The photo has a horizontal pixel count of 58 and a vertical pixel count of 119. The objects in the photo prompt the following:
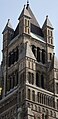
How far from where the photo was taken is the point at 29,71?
60656mm

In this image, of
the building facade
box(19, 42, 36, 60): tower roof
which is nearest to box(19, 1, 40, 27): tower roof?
the building facade

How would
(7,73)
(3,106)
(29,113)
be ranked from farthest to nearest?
(7,73) → (3,106) → (29,113)

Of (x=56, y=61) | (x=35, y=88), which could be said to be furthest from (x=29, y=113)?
(x=56, y=61)

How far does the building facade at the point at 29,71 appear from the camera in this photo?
194 ft

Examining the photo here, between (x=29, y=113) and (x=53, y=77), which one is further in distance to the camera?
(x=53, y=77)

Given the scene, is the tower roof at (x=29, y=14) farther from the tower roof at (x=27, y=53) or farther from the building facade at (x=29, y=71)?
the tower roof at (x=27, y=53)

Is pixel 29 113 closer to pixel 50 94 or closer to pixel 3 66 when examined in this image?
pixel 50 94

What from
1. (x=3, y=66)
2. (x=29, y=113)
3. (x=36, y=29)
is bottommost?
(x=29, y=113)

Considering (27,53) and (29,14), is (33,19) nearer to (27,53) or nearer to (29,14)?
(29,14)

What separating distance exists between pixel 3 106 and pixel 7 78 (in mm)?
4701

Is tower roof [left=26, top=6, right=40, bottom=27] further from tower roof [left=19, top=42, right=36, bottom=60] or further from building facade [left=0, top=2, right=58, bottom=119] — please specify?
tower roof [left=19, top=42, right=36, bottom=60]

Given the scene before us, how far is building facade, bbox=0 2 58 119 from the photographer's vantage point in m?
59.2

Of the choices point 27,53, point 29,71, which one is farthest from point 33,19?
point 29,71

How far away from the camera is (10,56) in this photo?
6731 centimetres
